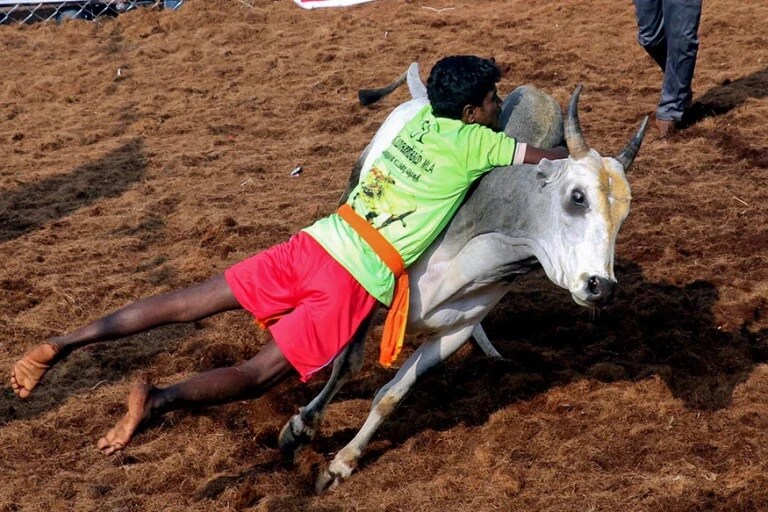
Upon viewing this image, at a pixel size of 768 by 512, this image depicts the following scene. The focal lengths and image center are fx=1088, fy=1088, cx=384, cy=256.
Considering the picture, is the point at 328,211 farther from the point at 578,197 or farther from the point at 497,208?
the point at 578,197

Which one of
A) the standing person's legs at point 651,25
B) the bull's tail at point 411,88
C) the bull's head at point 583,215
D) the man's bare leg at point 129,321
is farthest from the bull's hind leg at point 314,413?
the standing person's legs at point 651,25

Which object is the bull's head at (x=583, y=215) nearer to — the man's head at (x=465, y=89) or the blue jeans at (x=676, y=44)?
the man's head at (x=465, y=89)

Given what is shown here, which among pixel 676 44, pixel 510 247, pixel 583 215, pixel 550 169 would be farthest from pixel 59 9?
pixel 583 215

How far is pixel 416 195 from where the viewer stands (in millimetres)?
3898

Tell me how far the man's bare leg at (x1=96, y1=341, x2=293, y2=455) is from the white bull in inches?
15.0

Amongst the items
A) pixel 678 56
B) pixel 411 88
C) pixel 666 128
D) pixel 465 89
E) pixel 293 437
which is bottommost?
pixel 666 128

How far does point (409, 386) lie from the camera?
4.23m

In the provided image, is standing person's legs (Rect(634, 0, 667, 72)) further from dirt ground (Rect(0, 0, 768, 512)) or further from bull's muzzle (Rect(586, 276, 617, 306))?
bull's muzzle (Rect(586, 276, 617, 306))

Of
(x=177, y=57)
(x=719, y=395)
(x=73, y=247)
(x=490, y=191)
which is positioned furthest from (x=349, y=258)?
(x=177, y=57)

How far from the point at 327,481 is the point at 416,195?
1151mm

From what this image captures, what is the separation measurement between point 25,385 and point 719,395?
9.11ft

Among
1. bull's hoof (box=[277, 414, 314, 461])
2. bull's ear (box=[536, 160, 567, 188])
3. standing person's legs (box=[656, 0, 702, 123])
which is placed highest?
bull's ear (box=[536, 160, 567, 188])

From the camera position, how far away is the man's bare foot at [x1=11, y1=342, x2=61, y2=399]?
3.69m

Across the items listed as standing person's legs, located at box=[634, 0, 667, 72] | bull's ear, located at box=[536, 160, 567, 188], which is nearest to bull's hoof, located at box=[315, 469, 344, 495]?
bull's ear, located at box=[536, 160, 567, 188]
